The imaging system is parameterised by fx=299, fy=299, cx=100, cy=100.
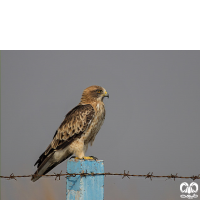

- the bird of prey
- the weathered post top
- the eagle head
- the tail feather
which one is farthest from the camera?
the eagle head

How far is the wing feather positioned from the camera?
19.8 feet

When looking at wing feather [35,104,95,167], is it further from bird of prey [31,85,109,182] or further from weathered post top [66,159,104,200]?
weathered post top [66,159,104,200]

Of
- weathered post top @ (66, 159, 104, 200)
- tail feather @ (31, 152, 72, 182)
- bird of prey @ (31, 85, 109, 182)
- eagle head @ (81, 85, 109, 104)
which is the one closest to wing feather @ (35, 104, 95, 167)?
bird of prey @ (31, 85, 109, 182)

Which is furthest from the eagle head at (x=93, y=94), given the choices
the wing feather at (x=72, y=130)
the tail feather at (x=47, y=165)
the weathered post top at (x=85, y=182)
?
the weathered post top at (x=85, y=182)

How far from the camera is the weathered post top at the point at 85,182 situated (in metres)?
3.55

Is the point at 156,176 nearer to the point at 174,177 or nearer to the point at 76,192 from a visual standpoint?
the point at 174,177

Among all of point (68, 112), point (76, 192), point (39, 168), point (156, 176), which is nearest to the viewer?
point (76, 192)

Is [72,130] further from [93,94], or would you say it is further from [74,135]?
[93,94]

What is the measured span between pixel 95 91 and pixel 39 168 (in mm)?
2043

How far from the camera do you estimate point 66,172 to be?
3766 millimetres

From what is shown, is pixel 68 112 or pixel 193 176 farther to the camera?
pixel 68 112

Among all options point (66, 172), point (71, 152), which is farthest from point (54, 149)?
point (66, 172)

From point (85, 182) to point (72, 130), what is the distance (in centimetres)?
258

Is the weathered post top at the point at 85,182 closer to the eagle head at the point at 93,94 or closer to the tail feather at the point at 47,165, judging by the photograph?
the tail feather at the point at 47,165
